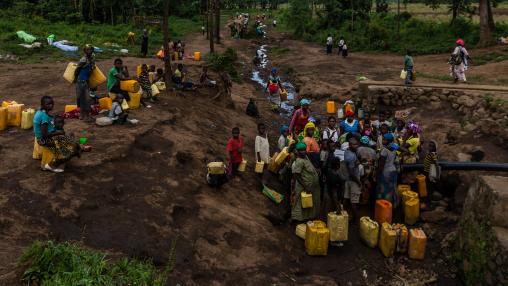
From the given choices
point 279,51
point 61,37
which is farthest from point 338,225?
point 279,51

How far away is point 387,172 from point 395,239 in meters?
1.41

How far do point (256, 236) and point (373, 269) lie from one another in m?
2.17

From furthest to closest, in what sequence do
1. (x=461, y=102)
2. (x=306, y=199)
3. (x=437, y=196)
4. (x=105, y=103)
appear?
(x=461, y=102)
(x=105, y=103)
(x=437, y=196)
(x=306, y=199)

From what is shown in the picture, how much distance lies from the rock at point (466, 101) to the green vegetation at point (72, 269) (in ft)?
36.7

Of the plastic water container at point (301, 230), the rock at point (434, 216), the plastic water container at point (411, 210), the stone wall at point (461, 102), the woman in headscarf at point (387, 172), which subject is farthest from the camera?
the stone wall at point (461, 102)

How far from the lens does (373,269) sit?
26.3 ft

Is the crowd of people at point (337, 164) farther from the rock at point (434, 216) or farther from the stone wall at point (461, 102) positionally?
the stone wall at point (461, 102)

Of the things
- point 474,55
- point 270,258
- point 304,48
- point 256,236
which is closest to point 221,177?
point 256,236

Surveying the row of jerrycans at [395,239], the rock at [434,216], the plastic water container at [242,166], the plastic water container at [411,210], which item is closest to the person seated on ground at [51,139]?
the plastic water container at [242,166]

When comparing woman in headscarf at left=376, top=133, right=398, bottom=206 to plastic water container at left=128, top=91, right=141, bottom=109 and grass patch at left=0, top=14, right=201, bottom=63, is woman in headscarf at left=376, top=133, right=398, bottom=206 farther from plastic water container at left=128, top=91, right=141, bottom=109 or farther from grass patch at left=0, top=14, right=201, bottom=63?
Answer: grass patch at left=0, top=14, right=201, bottom=63

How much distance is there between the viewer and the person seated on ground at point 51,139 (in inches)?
294

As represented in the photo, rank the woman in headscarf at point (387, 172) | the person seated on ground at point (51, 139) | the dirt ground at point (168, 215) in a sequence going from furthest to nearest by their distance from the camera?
the woman in headscarf at point (387, 172) → the person seated on ground at point (51, 139) → the dirt ground at point (168, 215)

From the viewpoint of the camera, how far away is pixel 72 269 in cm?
511

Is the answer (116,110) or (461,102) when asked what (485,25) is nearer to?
(461,102)
